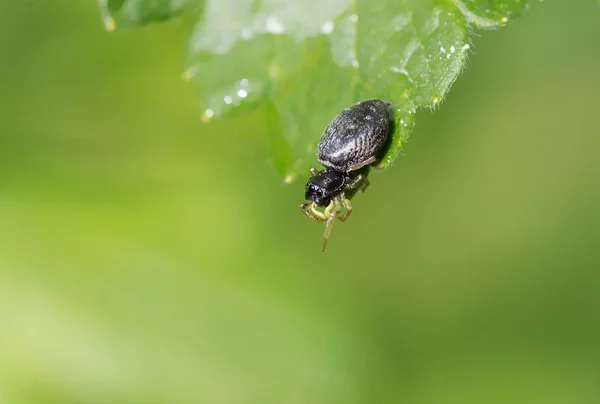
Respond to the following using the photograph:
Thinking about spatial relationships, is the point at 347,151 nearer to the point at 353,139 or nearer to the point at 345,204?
the point at 353,139

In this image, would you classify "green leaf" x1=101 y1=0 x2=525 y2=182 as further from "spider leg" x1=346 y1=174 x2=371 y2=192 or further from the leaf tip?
"spider leg" x1=346 y1=174 x2=371 y2=192

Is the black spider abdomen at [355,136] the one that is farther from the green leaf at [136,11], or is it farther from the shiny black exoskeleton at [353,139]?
the green leaf at [136,11]

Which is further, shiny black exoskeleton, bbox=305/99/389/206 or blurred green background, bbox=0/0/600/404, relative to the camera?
blurred green background, bbox=0/0/600/404

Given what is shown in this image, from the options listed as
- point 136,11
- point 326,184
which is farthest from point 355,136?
point 136,11

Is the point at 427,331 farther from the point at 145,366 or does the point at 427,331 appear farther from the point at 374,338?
the point at 145,366

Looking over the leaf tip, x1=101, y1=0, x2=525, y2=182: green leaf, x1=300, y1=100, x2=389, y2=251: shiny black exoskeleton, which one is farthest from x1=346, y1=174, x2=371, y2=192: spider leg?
the leaf tip
